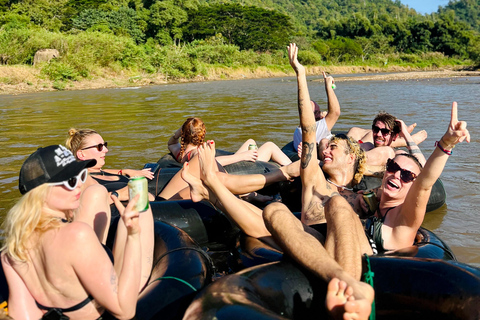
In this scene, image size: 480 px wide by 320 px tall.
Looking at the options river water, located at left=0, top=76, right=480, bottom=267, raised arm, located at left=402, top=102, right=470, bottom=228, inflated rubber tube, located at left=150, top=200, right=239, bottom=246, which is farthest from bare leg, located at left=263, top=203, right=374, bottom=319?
river water, located at left=0, top=76, right=480, bottom=267

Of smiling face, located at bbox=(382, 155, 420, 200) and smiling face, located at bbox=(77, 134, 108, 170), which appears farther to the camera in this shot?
smiling face, located at bbox=(77, 134, 108, 170)

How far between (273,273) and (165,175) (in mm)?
2999

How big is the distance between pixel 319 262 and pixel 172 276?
94cm

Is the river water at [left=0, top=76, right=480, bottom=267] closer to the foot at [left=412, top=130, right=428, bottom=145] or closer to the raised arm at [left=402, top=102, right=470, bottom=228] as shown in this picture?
the foot at [left=412, top=130, right=428, bottom=145]

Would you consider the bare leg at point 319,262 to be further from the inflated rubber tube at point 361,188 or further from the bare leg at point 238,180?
the inflated rubber tube at point 361,188

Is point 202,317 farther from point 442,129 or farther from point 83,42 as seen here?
point 83,42

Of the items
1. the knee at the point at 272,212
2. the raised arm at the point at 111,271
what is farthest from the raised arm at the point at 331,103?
the raised arm at the point at 111,271

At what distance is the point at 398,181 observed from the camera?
3498 millimetres

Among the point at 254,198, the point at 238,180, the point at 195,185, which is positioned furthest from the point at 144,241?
the point at 254,198

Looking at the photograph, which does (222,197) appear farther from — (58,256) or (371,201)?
(58,256)

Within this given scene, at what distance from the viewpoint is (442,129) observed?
33.1 feet

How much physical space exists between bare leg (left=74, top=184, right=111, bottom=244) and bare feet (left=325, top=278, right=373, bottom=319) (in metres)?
1.62

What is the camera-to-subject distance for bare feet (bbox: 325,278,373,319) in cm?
217

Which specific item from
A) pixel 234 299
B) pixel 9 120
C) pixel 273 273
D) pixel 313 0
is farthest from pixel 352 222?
pixel 313 0
